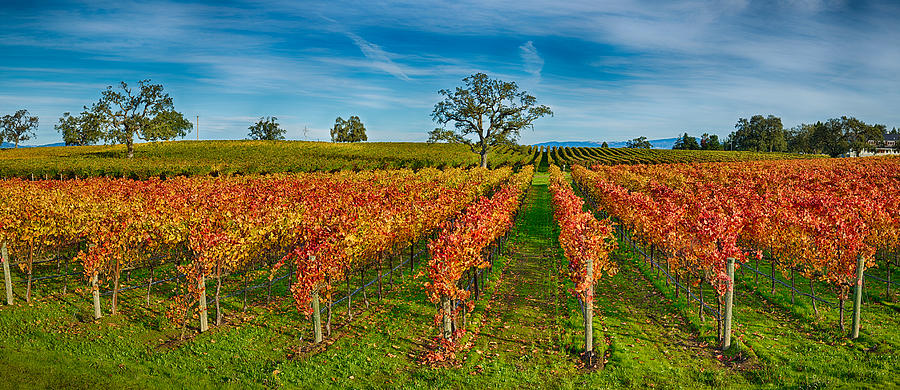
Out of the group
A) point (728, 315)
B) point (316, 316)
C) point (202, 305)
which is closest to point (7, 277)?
point (202, 305)

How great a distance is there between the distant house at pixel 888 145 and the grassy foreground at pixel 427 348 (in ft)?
518

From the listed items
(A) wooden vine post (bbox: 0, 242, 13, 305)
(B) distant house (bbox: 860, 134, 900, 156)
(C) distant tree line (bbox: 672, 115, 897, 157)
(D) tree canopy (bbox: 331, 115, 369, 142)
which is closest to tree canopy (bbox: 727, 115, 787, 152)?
(C) distant tree line (bbox: 672, 115, 897, 157)

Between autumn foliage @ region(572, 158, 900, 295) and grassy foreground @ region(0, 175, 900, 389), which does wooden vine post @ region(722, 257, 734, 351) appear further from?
grassy foreground @ region(0, 175, 900, 389)

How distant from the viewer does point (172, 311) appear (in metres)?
13.3

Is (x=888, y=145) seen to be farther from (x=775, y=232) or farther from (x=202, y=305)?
(x=202, y=305)

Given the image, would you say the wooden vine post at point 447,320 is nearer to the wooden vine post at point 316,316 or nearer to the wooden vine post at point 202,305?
the wooden vine post at point 316,316

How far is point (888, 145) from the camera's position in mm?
155500

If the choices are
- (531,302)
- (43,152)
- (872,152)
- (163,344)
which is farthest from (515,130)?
(872,152)

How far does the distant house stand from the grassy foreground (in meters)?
158

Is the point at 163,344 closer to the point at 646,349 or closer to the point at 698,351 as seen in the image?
the point at 646,349

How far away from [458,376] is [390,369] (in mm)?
1652

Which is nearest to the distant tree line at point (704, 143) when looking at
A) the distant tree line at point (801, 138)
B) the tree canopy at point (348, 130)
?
the distant tree line at point (801, 138)

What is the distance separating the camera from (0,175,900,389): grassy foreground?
10312 mm

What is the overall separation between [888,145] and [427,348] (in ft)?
681
